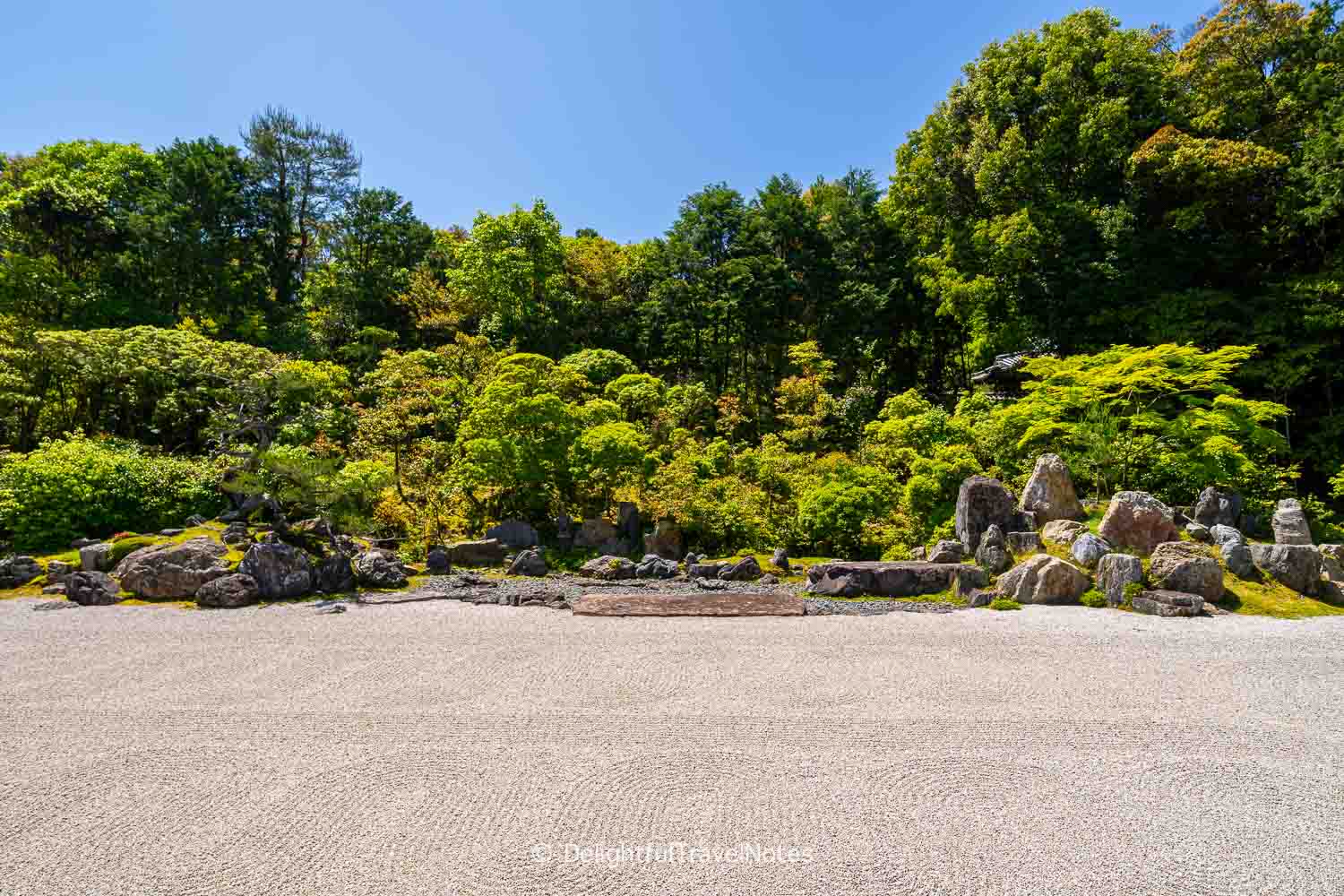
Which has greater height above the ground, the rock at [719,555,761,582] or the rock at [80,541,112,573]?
the rock at [80,541,112,573]

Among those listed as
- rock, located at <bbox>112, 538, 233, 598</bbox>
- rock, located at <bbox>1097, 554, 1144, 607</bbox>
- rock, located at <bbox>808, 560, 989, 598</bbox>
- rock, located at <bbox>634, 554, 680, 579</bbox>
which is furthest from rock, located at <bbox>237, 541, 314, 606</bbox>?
rock, located at <bbox>1097, 554, 1144, 607</bbox>

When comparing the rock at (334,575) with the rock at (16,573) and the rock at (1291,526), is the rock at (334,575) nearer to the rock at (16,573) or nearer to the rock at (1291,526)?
the rock at (16,573)

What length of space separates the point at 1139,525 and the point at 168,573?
40.3 ft

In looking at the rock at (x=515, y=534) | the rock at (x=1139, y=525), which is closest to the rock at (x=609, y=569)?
the rock at (x=515, y=534)

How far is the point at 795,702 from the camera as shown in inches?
170

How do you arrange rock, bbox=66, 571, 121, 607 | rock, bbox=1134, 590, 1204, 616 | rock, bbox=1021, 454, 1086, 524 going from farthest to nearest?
1. rock, bbox=1021, 454, 1086, 524
2. rock, bbox=66, 571, 121, 607
3. rock, bbox=1134, 590, 1204, 616

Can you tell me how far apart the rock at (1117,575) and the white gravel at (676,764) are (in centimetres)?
97

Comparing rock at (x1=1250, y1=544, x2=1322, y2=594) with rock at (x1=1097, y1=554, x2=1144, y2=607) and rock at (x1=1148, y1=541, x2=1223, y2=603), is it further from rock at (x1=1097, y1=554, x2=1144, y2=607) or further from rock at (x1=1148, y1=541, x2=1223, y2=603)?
rock at (x1=1097, y1=554, x2=1144, y2=607)

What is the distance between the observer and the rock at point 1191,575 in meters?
6.62

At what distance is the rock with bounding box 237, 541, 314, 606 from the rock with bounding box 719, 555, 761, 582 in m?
5.55

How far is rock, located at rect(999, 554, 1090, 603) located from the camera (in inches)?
274

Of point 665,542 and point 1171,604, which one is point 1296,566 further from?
point 665,542

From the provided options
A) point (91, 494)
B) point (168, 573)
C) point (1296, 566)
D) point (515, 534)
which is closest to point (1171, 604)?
point (1296, 566)

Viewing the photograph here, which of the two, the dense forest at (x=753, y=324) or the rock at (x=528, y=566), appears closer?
the rock at (x=528, y=566)
